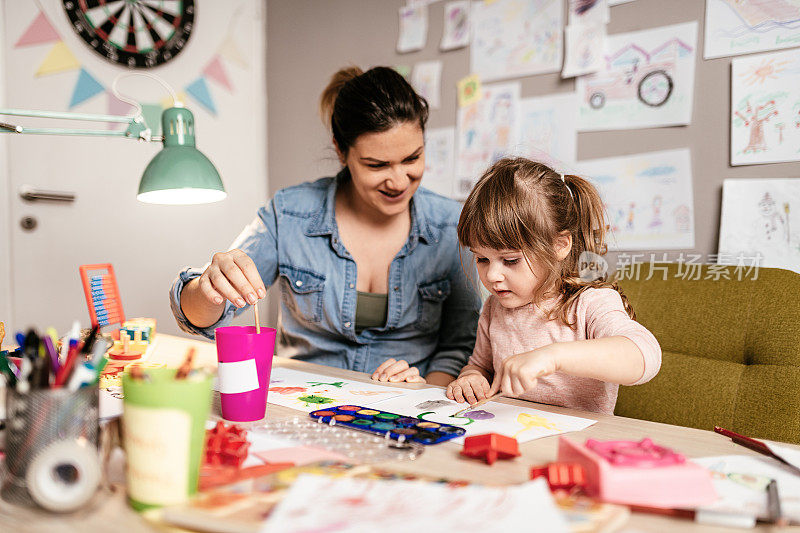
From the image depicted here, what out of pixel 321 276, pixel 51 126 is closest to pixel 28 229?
pixel 51 126

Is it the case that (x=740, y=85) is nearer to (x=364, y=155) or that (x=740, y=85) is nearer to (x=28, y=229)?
(x=364, y=155)

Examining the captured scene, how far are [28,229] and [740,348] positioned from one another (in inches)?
88.0

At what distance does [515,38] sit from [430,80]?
355 mm

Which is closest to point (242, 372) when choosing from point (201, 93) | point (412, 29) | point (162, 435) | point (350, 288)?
point (162, 435)

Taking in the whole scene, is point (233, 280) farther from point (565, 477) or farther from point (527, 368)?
point (565, 477)

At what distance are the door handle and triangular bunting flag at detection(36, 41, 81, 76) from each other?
1.35 feet

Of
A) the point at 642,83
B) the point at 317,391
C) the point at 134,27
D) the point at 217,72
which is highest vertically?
the point at 134,27

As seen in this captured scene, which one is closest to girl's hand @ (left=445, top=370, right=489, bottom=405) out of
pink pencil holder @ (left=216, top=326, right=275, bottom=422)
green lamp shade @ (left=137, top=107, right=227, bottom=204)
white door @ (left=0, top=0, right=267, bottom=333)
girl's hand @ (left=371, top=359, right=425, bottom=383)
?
girl's hand @ (left=371, top=359, right=425, bottom=383)

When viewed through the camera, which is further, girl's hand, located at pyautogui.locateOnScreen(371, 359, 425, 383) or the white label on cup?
girl's hand, located at pyautogui.locateOnScreen(371, 359, 425, 383)

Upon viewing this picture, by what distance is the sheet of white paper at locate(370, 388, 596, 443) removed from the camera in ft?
2.61

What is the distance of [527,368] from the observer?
0.75 metres

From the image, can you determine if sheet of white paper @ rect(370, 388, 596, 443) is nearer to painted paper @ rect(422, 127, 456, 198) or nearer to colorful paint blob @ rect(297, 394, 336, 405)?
colorful paint blob @ rect(297, 394, 336, 405)

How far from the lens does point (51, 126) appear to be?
6.94ft

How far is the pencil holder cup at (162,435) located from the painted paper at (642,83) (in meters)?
1.50
